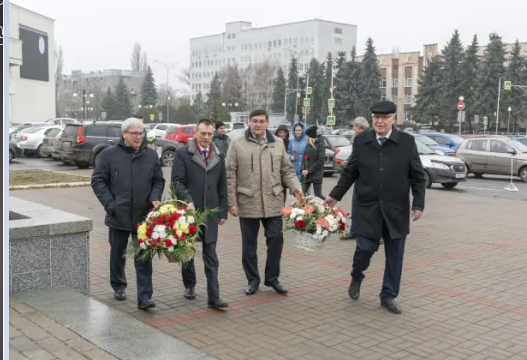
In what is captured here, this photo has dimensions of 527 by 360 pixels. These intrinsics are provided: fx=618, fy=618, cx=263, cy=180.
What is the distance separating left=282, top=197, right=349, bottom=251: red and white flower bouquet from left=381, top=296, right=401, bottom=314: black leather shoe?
818 mm

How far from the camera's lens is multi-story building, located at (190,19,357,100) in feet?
390

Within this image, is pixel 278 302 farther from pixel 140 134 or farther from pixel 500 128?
pixel 500 128

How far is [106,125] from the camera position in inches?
945

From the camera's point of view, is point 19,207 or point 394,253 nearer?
point 394,253

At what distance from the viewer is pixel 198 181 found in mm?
6180

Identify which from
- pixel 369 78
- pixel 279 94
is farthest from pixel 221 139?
pixel 279 94

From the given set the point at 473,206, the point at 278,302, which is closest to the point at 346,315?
the point at 278,302

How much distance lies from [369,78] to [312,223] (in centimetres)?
7147

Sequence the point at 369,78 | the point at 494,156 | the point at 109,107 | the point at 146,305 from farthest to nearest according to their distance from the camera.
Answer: the point at 109,107 < the point at 369,78 < the point at 494,156 < the point at 146,305

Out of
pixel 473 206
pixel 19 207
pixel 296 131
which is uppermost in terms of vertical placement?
pixel 296 131

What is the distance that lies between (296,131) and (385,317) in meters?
6.11

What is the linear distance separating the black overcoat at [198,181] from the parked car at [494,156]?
18510mm

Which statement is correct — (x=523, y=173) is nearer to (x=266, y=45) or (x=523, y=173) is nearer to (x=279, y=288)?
(x=279, y=288)

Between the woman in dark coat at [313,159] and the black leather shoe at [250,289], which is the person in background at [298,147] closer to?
the woman in dark coat at [313,159]
